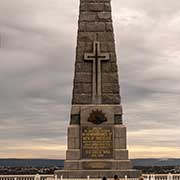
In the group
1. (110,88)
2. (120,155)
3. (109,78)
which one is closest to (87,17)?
(109,78)

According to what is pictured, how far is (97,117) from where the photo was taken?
26.9 meters

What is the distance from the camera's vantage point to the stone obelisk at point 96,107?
2659cm

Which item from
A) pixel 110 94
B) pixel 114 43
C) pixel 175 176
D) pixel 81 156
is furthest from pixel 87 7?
pixel 175 176

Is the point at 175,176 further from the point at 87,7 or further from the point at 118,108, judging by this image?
the point at 87,7

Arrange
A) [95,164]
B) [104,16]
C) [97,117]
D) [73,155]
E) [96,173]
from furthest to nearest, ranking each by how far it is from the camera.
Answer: [104,16]
[97,117]
[73,155]
[95,164]
[96,173]

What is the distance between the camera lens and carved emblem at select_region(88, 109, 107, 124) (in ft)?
88.3

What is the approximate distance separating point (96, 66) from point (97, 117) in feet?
8.14

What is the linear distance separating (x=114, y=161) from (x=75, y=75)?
446 centimetres

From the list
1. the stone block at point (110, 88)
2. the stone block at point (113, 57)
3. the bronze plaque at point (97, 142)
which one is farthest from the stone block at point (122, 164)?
the stone block at point (113, 57)

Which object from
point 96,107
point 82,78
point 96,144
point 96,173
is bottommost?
point 96,173

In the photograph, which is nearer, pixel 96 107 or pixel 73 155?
pixel 73 155

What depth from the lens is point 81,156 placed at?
2680 centimetres

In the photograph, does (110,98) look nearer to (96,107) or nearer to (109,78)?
(96,107)

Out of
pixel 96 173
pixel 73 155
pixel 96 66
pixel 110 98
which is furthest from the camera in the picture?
pixel 96 66
